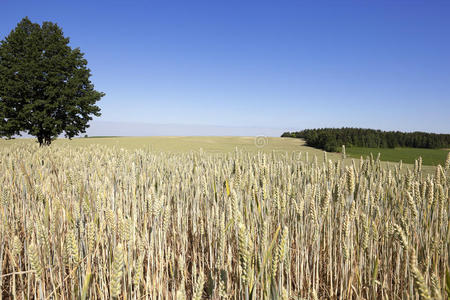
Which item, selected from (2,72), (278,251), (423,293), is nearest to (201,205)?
(278,251)

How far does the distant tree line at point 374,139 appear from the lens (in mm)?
10383

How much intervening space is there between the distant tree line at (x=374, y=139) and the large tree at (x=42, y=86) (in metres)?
14.2

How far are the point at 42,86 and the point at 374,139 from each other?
18.3 meters

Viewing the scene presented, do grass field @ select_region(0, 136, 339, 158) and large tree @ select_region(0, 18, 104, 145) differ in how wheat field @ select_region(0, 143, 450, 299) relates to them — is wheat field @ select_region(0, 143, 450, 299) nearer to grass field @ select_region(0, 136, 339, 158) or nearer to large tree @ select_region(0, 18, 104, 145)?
grass field @ select_region(0, 136, 339, 158)

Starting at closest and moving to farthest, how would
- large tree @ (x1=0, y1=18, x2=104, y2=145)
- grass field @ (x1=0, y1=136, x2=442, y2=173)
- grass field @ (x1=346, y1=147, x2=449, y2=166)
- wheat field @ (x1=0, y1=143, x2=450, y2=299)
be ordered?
1. wheat field @ (x1=0, y1=143, x2=450, y2=299)
2. grass field @ (x1=346, y1=147, x2=449, y2=166)
3. grass field @ (x1=0, y1=136, x2=442, y2=173)
4. large tree @ (x1=0, y1=18, x2=104, y2=145)

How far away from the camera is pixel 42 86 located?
15.3m

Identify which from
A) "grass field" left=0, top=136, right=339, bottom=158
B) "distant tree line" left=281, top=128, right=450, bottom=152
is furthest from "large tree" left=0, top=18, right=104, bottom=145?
"distant tree line" left=281, top=128, right=450, bottom=152

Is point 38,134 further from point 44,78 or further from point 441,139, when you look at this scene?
point 441,139

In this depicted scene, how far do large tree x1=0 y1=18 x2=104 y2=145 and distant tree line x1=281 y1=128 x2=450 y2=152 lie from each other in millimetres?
14210

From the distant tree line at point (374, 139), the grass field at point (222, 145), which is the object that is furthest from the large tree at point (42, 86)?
the distant tree line at point (374, 139)

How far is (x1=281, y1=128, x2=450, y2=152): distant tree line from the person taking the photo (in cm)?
1038

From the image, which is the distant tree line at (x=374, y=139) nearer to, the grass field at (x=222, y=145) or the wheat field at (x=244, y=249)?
the grass field at (x=222, y=145)

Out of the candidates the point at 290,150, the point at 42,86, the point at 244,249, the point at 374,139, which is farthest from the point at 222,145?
the point at 244,249

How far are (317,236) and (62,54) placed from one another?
19824 millimetres
